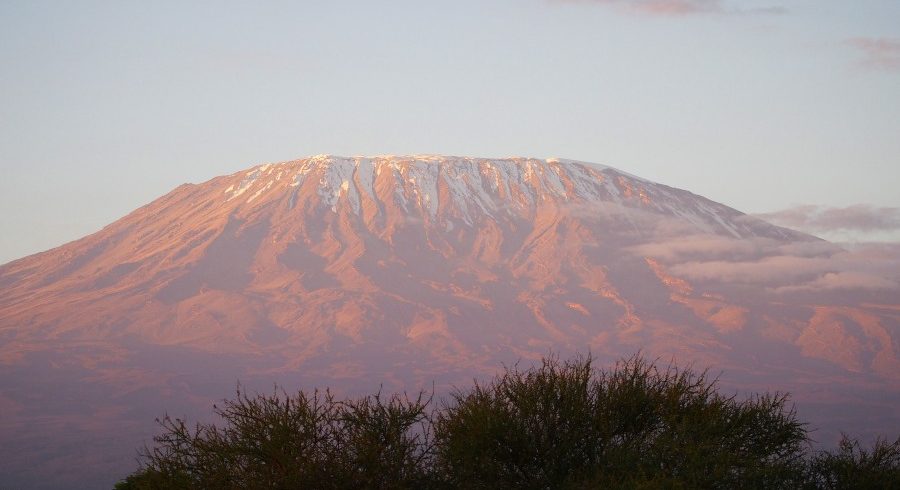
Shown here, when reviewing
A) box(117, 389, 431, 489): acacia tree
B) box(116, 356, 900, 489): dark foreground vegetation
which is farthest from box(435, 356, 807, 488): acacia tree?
box(117, 389, 431, 489): acacia tree

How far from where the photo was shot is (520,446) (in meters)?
25.3

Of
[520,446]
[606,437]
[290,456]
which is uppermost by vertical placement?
[290,456]

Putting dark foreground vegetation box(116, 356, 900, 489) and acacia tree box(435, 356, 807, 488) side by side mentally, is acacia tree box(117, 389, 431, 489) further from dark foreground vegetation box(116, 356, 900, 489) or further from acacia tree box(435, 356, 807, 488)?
acacia tree box(435, 356, 807, 488)

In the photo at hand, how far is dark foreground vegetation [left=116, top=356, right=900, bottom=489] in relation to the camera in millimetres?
23672

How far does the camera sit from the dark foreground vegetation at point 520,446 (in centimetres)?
2367

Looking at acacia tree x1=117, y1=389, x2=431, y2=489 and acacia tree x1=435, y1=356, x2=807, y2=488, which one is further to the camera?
acacia tree x1=435, y1=356, x2=807, y2=488

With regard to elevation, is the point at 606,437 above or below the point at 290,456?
below

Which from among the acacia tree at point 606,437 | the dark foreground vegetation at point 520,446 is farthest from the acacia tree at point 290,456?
the acacia tree at point 606,437

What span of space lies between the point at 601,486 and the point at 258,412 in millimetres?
7823

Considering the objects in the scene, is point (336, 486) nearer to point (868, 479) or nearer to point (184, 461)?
point (184, 461)

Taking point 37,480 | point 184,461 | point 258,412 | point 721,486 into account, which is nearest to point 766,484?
point 721,486

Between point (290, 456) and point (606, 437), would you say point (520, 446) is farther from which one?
point (290, 456)

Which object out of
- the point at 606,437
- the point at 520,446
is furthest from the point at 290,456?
the point at 606,437

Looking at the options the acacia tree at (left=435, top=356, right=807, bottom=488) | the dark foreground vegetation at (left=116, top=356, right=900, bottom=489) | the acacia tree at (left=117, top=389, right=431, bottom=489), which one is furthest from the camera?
the acacia tree at (left=435, top=356, right=807, bottom=488)
